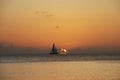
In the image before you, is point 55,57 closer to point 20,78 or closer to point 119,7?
point 20,78

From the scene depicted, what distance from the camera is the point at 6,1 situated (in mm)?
5309

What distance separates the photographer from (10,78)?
6.39 meters

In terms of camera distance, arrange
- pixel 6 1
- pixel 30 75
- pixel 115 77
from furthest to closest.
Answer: pixel 30 75, pixel 115 77, pixel 6 1

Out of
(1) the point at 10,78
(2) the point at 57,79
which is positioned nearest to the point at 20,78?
(1) the point at 10,78

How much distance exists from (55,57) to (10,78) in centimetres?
1057

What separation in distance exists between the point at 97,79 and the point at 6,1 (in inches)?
72.7

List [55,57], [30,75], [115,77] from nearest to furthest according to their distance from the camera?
[115,77], [30,75], [55,57]

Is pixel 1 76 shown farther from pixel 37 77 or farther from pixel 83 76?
pixel 83 76

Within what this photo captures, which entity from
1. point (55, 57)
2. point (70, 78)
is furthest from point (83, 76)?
point (55, 57)

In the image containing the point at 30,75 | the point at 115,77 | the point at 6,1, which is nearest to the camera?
the point at 6,1

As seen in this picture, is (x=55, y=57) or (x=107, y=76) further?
(x=55, y=57)

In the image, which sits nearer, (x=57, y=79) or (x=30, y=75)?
(x=57, y=79)

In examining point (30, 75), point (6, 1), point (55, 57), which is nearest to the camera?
point (6, 1)

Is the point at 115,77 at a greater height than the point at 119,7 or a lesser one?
lesser
